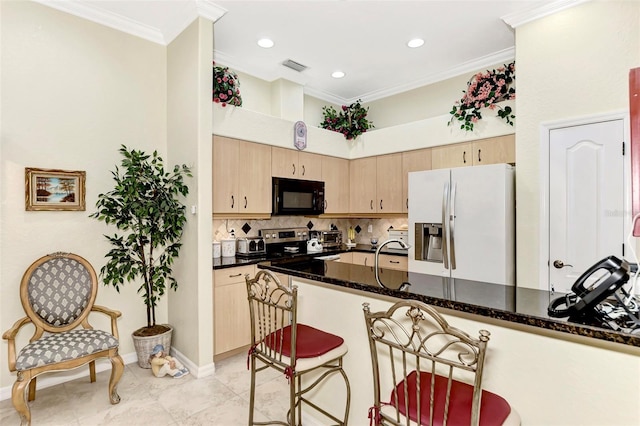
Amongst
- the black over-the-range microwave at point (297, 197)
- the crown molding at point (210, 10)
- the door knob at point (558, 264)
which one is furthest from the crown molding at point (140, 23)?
the door knob at point (558, 264)

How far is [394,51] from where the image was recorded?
3.79 m

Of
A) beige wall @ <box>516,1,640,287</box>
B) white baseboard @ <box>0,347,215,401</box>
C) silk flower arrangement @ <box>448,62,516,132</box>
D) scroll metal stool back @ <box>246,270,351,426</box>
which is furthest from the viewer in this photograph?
silk flower arrangement @ <box>448,62,516,132</box>

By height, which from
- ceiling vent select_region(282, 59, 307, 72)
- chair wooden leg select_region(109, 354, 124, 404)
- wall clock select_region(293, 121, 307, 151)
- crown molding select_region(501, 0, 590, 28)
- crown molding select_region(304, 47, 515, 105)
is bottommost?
chair wooden leg select_region(109, 354, 124, 404)

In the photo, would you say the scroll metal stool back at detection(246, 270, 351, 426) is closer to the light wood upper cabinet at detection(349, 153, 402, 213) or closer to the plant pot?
the plant pot

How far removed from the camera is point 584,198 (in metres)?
2.69

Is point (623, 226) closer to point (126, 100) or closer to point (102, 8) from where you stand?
point (126, 100)

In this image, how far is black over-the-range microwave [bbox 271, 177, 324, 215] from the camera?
4.00 m

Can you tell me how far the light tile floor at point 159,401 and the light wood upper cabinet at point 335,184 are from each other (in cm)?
236

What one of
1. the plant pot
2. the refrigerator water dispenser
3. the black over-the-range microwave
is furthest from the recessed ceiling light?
the plant pot

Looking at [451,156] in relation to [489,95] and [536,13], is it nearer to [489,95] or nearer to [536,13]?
[489,95]

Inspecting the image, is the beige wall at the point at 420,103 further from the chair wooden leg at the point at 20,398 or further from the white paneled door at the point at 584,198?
the chair wooden leg at the point at 20,398

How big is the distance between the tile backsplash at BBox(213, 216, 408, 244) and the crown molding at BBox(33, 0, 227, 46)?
1966 mm

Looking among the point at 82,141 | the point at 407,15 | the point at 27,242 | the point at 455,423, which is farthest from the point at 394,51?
the point at 27,242

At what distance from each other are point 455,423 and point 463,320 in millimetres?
491
